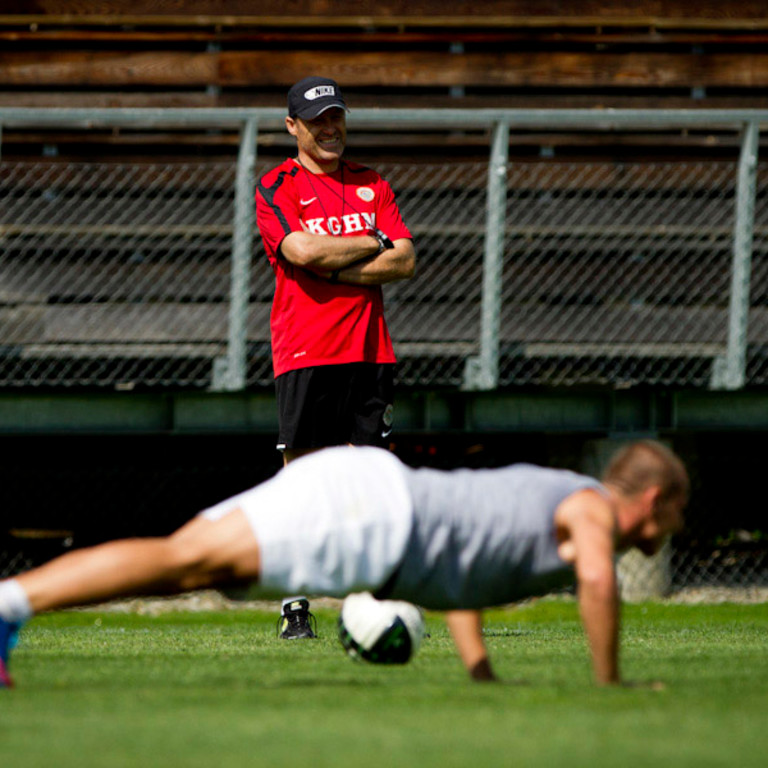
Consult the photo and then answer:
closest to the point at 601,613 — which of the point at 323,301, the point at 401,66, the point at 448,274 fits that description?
the point at 323,301

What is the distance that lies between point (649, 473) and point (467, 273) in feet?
21.4

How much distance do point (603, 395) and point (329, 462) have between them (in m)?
5.59

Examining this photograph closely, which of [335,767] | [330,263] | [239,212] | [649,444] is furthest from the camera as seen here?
[239,212]

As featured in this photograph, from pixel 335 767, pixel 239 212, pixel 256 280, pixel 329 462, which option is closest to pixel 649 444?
pixel 329 462

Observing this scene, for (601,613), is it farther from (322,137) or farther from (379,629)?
(322,137)

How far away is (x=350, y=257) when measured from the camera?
5.27 meters

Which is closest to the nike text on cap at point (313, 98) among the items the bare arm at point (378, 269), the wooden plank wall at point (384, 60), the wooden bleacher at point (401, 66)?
the bare arm at point (378, 269)

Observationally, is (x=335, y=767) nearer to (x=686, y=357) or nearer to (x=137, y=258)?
(x=686, y=357)

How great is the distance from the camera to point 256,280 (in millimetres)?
9703

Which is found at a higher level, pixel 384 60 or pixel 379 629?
pixel 384 60

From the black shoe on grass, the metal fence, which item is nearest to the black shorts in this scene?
the black shoe on grass

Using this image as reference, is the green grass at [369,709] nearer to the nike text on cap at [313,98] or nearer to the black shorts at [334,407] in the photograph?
the black shorts at [334,407]

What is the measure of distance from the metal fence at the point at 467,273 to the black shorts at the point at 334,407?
8.68 feet

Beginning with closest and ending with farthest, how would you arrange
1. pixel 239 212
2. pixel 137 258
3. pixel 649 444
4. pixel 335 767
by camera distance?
pixel 335 767 < pixel 649 444 < pixel 239 212 < pixel 137 258
